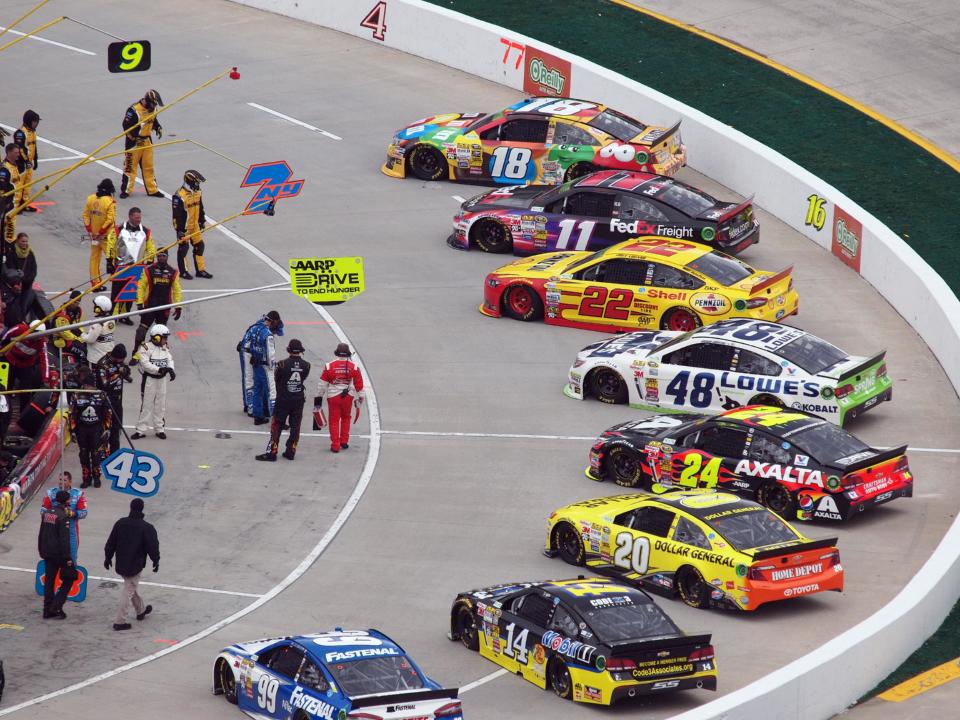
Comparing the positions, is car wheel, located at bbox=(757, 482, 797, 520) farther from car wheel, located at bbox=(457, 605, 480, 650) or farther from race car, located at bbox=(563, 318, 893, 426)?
car wheel, located at bbox=(457, 605, 480, 650)

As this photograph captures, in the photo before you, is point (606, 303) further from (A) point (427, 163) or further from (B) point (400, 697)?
(B) point (400, 697)

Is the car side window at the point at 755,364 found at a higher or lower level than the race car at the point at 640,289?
lower

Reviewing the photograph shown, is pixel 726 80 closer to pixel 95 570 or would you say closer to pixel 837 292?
pixel 837 292

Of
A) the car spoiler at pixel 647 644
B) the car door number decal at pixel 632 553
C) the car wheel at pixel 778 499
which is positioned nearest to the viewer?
the car spoiler at pixel 647 644

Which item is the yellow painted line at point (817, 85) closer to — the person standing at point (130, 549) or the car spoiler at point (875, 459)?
the car spoiler at point (875, 459)

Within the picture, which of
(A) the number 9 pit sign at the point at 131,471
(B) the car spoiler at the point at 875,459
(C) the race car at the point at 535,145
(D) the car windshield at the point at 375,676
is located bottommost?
(D) the car windshield at the point at 375,676

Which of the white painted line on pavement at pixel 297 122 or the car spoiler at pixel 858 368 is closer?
the car spoiler at pixel 858 368

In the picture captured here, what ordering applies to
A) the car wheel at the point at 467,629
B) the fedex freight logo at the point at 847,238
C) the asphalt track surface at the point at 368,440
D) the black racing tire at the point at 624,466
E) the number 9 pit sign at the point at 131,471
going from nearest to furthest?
the car wheel at the point at 467,629 < the asphalt track surface at the point at 368,440 < the number 9 pit sign at the point at 131,471 < the black racing tire at the point at 624,466 < the fedex freight logo at the point at 847,238

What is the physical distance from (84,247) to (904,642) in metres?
17.9

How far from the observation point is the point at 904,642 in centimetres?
1908

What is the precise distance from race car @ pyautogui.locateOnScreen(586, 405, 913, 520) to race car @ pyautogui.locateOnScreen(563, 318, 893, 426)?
0.91 m

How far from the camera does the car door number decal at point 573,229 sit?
2992 centimetres

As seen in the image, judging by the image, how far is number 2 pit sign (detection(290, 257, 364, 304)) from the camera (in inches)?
722

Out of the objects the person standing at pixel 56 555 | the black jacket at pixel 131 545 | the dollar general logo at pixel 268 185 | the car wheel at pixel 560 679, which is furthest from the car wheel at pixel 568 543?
the person standing at pixel 56 555
